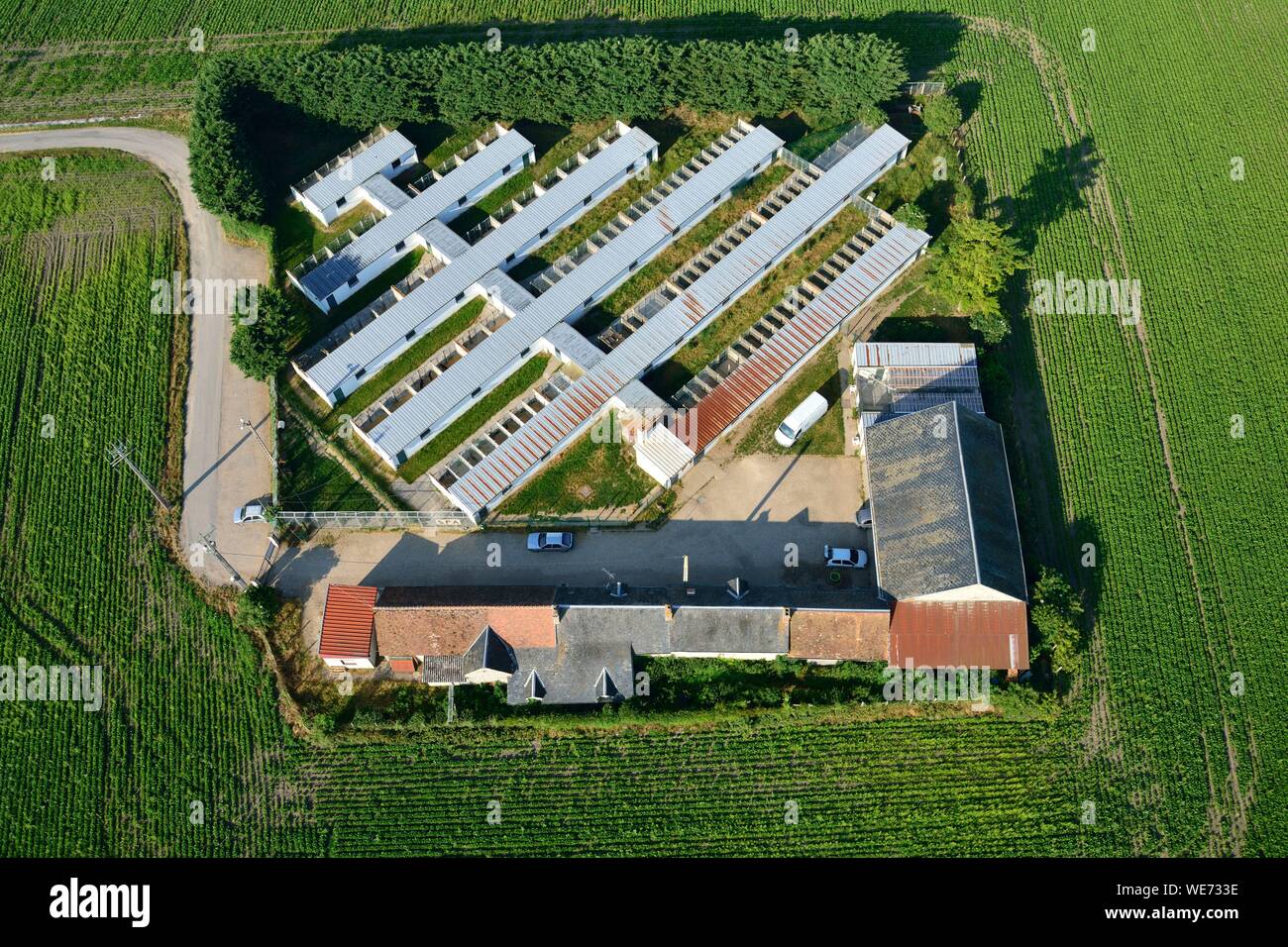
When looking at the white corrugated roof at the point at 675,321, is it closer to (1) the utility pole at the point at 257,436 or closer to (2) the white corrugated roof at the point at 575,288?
(2) the white corrugated roof at the point at 575,288

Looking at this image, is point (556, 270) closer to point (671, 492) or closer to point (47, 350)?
point (671, 492)

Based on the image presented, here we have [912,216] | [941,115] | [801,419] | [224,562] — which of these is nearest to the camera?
[224,562]

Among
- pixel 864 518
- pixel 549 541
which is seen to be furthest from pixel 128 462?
pixel 864 518

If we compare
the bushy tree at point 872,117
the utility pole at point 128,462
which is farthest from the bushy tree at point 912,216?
the utility pole at point 128,462

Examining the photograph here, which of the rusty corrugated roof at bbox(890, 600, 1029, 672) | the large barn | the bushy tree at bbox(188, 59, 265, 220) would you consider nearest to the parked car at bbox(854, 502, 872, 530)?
the large barn

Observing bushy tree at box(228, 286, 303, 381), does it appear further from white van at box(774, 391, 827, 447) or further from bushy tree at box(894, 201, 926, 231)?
bushy tree at box(894, 201, 926, 231)

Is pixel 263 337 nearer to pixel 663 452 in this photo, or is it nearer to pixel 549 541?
pixel 549 541

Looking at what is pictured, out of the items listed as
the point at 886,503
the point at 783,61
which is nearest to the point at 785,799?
the point at 886,503
